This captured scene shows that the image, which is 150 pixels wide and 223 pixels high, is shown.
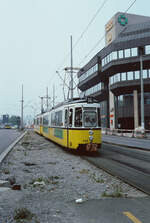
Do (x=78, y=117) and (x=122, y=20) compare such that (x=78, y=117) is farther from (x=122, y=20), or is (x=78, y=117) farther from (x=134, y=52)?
(x=122, y=20)

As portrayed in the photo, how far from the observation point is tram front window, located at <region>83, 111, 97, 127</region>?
13102 millimetres

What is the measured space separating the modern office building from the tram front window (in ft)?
101

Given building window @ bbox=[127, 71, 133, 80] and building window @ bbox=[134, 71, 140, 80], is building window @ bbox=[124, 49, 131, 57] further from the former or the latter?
building window @ bbox=[134, 71, 140, 80]

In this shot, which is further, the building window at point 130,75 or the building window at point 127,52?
the building window at point 130,75

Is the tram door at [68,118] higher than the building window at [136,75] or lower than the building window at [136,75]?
lower

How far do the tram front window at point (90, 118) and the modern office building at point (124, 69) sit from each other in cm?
3064

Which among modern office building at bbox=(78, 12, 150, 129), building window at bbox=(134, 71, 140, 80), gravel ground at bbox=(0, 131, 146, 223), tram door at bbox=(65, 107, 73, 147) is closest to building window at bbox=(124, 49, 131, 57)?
modern office building at bbox=(78, 12, 150, 129)

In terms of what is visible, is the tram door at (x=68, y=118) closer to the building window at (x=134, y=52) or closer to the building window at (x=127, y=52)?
the building window at (x=134, y=52)

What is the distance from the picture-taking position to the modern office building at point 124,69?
4388 centimetres

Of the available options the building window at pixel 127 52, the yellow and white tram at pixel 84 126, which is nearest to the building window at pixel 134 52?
the building window at pixel 127 52

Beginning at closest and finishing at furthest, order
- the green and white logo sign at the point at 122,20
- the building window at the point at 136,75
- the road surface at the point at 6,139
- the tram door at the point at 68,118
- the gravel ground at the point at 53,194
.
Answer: the gravel ground at the point at 53,194
the tram door at the point at 68,118
the road surface at the point at 6,139
the building window at the point at 136,75
the green and white logo sign at the point at 122,20

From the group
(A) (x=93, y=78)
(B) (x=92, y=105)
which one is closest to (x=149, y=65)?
(A) (x=93, y=78)

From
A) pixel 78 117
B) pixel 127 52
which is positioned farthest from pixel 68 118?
pixel 127 52

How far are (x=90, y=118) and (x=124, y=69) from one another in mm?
34866
